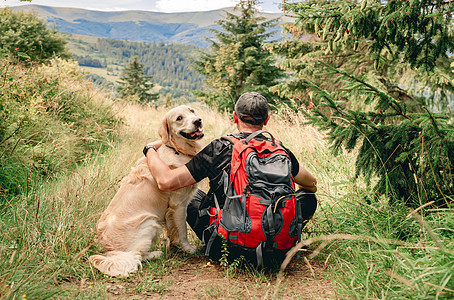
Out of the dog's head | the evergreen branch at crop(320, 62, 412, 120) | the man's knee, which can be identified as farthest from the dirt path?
the evergreen branch at crop(320, 62, 412, 120)

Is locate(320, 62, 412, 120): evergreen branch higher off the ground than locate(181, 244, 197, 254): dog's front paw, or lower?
higher

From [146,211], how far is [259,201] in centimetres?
119

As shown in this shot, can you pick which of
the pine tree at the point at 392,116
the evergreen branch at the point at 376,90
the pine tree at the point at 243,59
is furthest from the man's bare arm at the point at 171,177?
the pine tree at the point at 243,59

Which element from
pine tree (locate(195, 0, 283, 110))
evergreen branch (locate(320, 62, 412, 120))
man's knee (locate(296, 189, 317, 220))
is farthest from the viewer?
pine tree (locate(195, 0, 283, 110))

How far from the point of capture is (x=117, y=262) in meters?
2.59

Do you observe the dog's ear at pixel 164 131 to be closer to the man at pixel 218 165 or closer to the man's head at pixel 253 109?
the man at pixel 218 165

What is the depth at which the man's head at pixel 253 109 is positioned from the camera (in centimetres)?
262

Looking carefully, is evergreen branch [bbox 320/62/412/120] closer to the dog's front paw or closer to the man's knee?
the man's knee

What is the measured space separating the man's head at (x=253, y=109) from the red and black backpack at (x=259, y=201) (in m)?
0.26

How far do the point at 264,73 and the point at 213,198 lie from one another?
46.6 feet

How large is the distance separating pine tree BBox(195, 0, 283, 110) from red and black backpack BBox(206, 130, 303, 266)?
41.7 ft

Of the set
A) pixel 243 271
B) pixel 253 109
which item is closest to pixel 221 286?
pixel 243 271

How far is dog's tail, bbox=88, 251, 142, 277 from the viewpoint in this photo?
8.18 ft

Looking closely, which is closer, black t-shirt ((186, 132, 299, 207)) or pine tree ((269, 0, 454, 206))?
pine tree ((269, 0, 454, 206))
